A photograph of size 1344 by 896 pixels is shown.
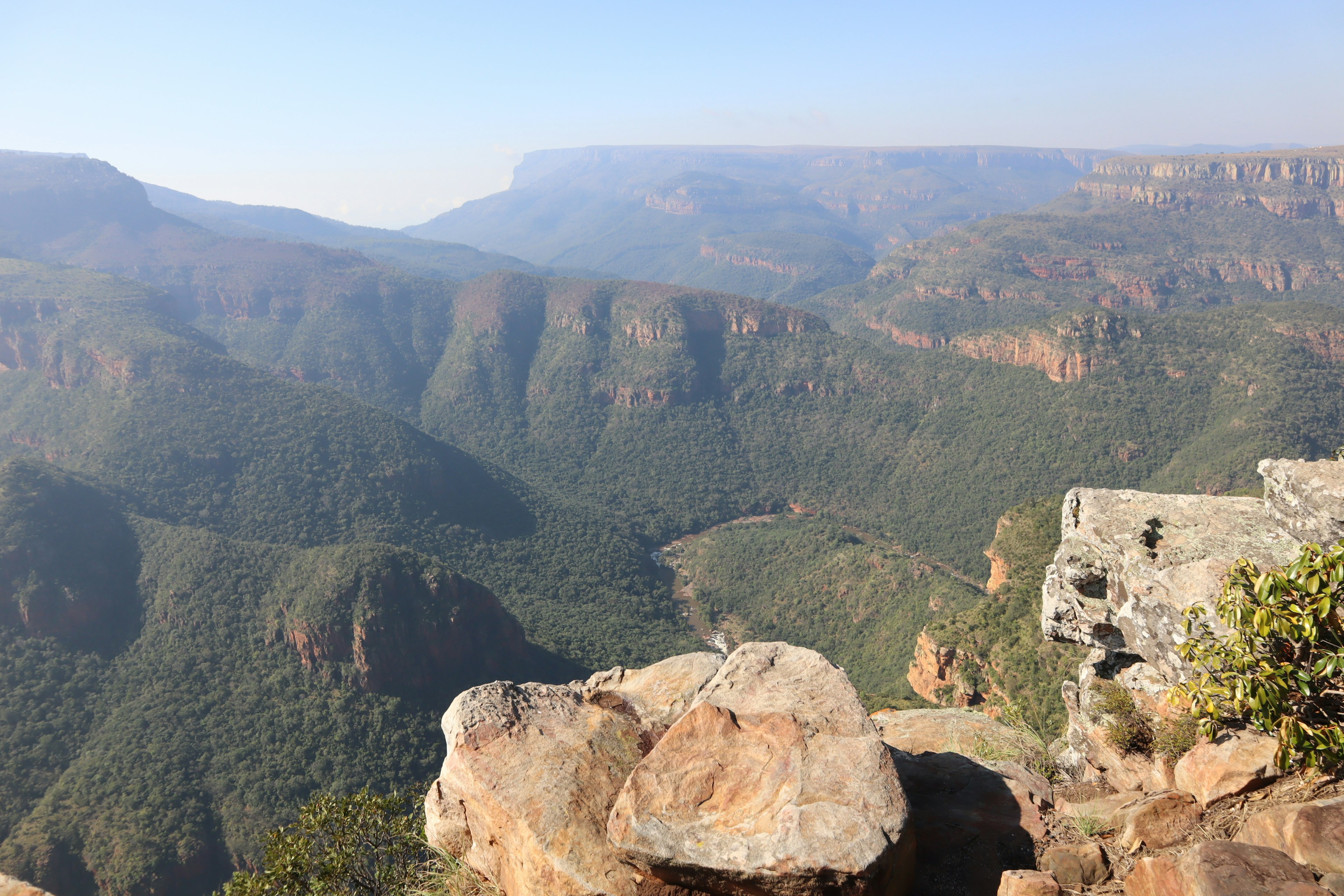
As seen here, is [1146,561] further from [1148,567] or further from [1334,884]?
[1334,884]

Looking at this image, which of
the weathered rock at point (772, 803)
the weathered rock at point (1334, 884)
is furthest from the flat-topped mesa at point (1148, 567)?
the weathered rock at point (772, 803)

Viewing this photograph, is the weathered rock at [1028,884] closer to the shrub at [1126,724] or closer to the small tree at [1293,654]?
the small tree at [1293,654]

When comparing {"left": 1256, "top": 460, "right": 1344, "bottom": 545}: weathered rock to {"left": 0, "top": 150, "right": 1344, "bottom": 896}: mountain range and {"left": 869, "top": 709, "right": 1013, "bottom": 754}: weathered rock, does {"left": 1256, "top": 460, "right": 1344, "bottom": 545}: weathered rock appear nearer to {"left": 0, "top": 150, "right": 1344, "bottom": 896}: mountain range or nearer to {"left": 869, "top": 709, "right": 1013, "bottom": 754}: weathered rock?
{"left": 869, "top": 709, "right": 1013, "bottom": 754}: weathered rock

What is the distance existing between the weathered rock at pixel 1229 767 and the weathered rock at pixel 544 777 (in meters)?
6.98

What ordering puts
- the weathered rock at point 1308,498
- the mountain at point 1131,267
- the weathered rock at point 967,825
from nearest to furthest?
1. the weathered rock at point 967,825
2. the weathered rock at point 1308,498
3. the mountain at point 1131,267

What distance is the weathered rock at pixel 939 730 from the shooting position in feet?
43.4

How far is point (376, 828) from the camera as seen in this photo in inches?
509

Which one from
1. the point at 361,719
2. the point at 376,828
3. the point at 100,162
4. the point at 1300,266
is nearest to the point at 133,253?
the point at 100,162

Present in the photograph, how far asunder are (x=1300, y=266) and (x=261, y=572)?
780ft

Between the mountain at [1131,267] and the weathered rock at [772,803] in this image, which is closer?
the weathered rock at [772,803]

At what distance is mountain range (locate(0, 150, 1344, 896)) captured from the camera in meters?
43.2

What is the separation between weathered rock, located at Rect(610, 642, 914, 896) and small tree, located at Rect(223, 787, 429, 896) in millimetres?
5247

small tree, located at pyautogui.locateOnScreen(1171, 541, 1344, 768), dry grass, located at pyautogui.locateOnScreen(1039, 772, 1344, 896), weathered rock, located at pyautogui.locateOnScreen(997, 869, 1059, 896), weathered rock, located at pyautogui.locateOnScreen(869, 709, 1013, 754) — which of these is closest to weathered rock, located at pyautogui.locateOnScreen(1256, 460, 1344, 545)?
small tree, located at pyautogui.locateOnScreen(1171, 541, 1344, 768)

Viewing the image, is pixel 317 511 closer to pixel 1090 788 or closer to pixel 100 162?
pixel 1090 788
